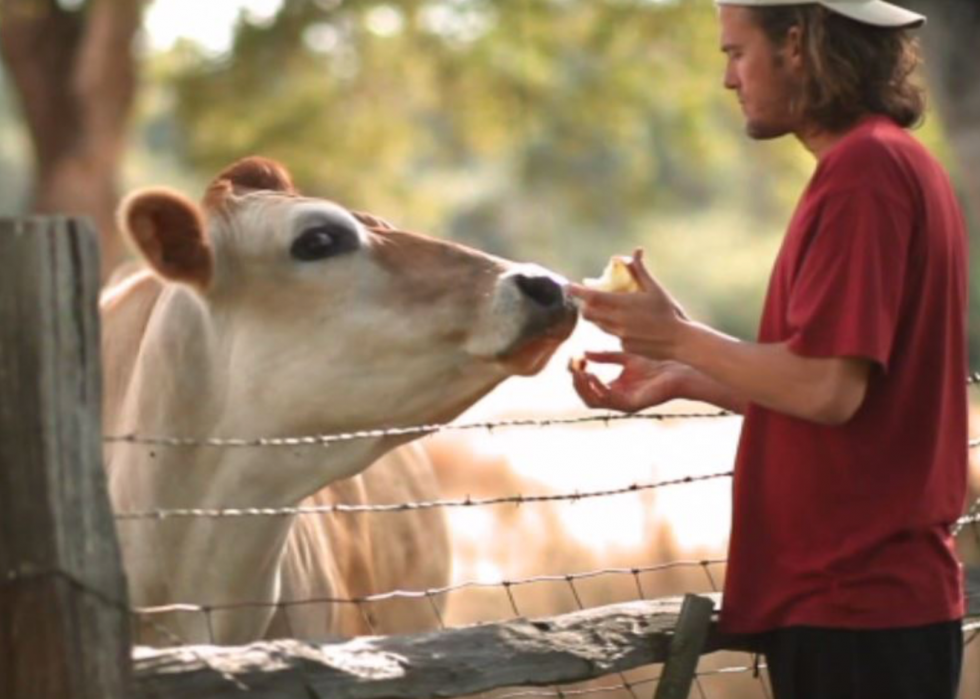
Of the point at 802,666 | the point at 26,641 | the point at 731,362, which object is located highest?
the point at 731,362

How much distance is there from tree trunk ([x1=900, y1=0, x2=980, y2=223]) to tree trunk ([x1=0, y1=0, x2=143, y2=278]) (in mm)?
9773

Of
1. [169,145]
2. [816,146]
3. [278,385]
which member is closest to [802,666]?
[816,146]

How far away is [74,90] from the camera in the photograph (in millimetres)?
17531

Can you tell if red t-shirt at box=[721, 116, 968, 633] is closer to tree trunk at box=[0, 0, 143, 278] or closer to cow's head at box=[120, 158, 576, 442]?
cow's head at box=[120, 158, 576, 442]

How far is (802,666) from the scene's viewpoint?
388 cm

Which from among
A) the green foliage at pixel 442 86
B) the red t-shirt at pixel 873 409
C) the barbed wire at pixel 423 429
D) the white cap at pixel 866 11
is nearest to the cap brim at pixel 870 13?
the white cap at pixel 866 11

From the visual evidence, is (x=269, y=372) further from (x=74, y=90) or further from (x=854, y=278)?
(x=74, y=90)

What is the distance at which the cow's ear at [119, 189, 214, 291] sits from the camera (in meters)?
4.78

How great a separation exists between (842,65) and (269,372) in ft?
5.85

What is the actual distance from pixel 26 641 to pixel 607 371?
2.64 m

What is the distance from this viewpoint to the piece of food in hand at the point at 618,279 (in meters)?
4.00

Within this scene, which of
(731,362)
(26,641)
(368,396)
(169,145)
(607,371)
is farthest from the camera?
(169,145)

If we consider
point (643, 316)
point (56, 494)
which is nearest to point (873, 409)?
point (643, 316)

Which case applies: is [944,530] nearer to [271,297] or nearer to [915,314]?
[915,314]
